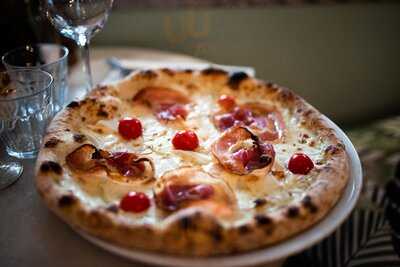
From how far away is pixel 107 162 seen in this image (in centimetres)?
108

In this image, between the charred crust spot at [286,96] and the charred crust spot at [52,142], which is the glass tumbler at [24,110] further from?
the charred crust spot at [286,96]

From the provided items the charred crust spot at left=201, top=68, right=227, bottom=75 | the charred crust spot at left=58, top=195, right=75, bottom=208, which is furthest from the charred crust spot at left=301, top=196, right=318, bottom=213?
the charred crust spot at left=201, top=68, right=227, bottom=75

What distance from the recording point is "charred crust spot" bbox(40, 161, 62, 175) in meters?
0.98

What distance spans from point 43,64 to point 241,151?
736 mm

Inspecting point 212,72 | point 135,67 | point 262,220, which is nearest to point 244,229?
point 262,220

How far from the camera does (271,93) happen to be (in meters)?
1.45

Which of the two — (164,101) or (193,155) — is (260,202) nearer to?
(193,155)

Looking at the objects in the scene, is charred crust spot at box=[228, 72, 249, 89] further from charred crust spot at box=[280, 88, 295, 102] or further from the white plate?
the white plate

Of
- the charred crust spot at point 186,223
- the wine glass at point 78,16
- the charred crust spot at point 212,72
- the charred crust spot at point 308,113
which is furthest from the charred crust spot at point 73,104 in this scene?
the charred crust spot at point 308,113

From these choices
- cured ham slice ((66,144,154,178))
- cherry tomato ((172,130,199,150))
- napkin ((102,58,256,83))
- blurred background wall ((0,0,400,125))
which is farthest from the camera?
blurred background wall ((0,0,400,125))

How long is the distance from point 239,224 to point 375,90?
2466 mm

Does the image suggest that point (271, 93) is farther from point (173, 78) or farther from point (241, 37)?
point (241, 37)

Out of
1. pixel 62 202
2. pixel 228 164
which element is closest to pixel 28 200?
pixel 62 202

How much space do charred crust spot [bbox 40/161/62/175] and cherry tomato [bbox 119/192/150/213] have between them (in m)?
0.19
